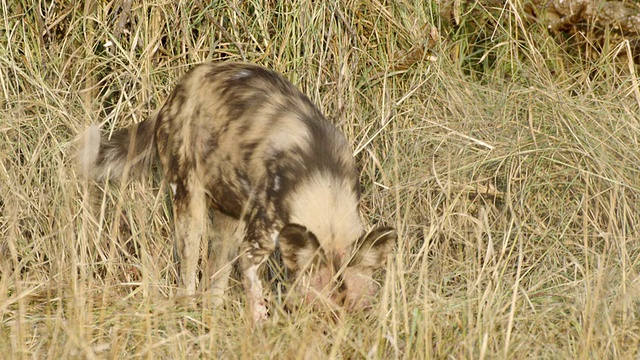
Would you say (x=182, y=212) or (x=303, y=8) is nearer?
(x=182, y=212)

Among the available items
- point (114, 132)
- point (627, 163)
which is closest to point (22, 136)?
point (114, 132)

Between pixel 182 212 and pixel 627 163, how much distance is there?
1863 millimetres

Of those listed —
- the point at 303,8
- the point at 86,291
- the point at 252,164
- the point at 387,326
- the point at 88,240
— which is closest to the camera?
the point at 387,326

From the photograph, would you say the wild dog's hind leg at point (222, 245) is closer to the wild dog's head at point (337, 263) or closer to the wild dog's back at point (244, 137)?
the wild dog's back at point (244, 137)

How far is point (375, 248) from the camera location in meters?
3.43

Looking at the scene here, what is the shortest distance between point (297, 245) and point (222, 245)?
99cm

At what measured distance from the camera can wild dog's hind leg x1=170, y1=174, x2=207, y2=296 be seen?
157 inches

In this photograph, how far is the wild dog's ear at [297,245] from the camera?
10.9 ft

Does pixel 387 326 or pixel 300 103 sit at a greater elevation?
pixel 300 103

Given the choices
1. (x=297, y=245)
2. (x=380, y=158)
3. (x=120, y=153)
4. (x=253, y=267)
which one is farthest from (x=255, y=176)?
(x=380, y=158)

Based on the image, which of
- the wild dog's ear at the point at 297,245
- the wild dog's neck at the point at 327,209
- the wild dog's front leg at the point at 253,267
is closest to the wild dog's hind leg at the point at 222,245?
the wild dog's front leg at the point at 253,267

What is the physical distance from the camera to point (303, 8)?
180 inches

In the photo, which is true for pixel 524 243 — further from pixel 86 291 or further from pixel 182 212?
pixel 86 291

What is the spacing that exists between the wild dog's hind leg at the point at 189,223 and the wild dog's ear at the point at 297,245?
625 mm
